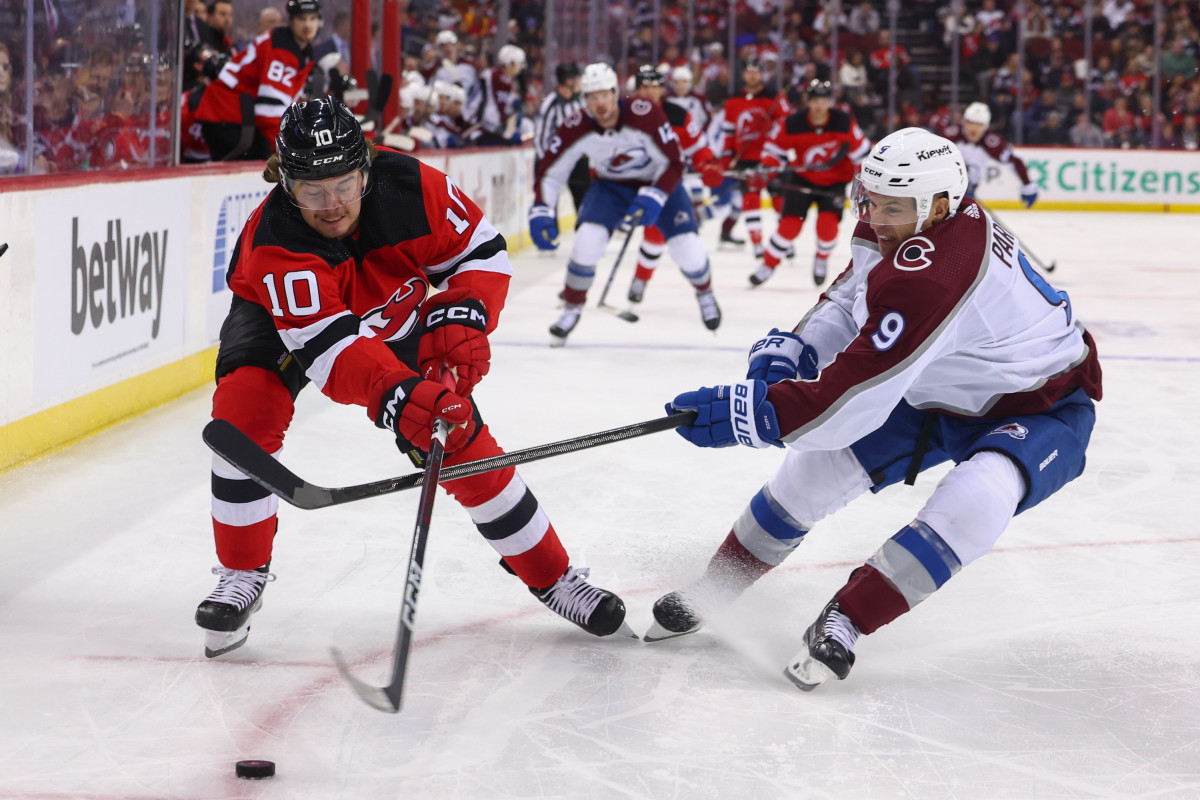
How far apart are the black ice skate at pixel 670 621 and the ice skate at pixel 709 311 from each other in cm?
376

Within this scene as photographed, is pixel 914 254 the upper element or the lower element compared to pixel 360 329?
upper

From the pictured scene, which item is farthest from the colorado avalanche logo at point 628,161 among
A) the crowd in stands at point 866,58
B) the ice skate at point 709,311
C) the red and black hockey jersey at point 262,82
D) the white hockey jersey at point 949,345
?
the white hockey jersey at point 949,345

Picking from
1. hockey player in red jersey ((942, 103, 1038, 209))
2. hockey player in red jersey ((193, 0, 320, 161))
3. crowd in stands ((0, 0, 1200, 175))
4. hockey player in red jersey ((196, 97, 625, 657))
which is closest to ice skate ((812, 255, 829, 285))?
hockey player in red jersey ((942, 103, 1038, 209))

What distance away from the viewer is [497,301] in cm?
230

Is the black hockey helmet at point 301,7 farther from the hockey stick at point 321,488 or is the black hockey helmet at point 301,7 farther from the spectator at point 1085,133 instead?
the spectator at point 1085,133

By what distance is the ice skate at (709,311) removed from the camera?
603 cm

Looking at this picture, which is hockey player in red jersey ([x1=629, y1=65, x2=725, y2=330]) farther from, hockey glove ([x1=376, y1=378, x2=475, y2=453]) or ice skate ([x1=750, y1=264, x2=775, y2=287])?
hockey glove ([x1=376, y1=378, x2=475, y2=453])

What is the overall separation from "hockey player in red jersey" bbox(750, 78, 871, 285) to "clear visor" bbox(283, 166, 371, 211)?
5.91 m

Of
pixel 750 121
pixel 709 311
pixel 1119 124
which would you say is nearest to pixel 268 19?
pixel 709 311

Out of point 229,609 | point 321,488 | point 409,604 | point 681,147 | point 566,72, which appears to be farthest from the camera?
point 566,72

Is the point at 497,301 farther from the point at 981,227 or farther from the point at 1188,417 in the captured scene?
the point at 1188,417

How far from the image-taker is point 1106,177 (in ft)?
44.8

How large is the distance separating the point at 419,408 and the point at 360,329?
0.65 ft

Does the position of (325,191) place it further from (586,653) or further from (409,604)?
(586,653)
